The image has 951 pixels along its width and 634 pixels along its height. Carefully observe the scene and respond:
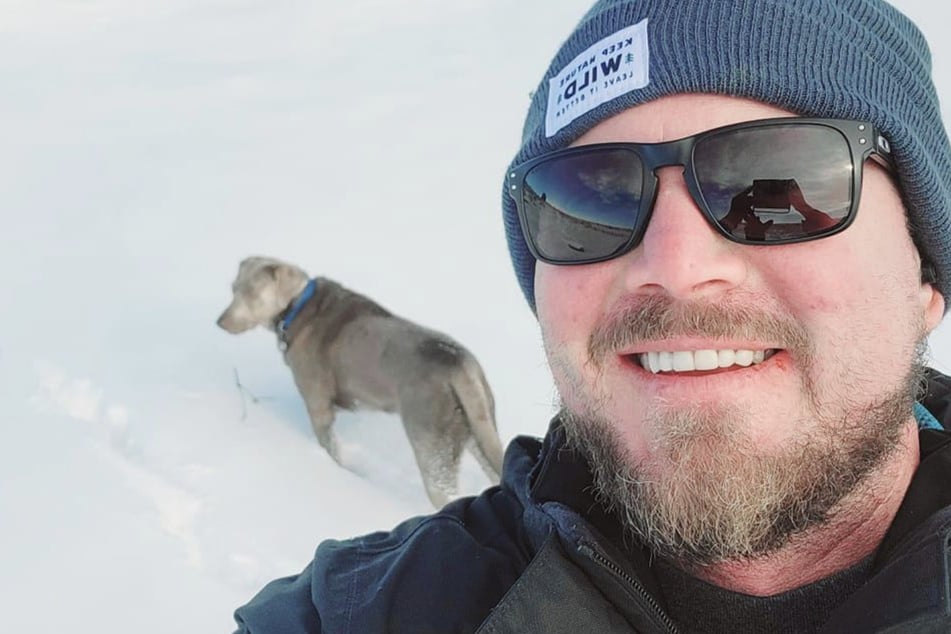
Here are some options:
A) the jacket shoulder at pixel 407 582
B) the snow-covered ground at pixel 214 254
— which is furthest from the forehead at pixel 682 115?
the snow-covered ground at pixel 214 254

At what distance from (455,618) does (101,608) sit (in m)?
2.19

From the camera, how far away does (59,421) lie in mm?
4543

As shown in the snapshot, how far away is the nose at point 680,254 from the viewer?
1.44 m

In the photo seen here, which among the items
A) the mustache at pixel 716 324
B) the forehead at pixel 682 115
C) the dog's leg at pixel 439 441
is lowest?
the dog's leg at pixel 439 441

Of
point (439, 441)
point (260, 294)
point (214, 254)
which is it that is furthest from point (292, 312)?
point (214, 254)

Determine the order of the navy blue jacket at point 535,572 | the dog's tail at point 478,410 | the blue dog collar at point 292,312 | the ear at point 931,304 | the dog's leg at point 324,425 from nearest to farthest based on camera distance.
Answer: the navy blue jacket at point 535,572 < the ear at point 931,304 < the dog's tail at point 478,410 < the dog's leg at point 324,425 < the blue dog collar at point 292,312

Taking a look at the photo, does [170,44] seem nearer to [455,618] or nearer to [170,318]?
[170,318]

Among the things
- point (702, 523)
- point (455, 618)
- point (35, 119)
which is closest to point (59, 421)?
point (455, 618)

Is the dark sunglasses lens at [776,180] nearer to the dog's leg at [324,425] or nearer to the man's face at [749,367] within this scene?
the man's face at [749,367]

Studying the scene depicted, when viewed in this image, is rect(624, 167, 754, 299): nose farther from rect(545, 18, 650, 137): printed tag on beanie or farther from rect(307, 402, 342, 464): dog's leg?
rect(307, 402, 342, 464): dog's leg

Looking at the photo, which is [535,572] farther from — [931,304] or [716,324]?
[931,304]

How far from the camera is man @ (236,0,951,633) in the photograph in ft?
4.71

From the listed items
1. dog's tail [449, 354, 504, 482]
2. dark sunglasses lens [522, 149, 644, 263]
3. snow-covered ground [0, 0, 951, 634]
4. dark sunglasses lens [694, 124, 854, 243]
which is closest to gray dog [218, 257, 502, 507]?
dog's tail [449, 354, 504, 482]

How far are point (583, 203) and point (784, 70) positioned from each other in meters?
0.46
